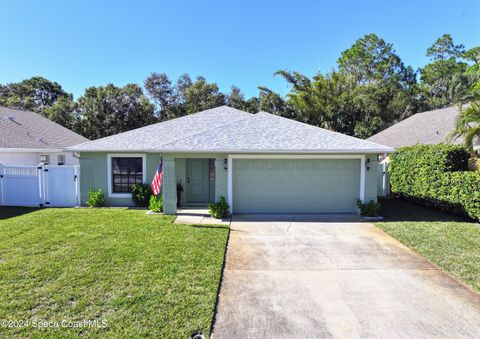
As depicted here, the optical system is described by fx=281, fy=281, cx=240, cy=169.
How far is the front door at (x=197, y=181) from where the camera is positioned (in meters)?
11.9

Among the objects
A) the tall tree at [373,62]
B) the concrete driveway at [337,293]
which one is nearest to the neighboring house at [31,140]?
the concrete driveway at [337,293]

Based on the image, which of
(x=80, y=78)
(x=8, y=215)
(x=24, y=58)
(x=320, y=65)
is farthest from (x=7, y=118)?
(x=320, y=65)

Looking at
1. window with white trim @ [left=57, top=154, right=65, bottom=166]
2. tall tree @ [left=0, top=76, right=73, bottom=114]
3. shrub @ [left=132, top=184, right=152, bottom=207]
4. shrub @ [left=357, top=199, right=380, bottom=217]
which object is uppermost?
tall tree @ [left=0, top=76, right=73, bottom=114]

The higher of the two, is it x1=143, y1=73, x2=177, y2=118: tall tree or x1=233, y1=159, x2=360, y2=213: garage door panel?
x1=143, y1=73, x2=177, y2=118: tall tree

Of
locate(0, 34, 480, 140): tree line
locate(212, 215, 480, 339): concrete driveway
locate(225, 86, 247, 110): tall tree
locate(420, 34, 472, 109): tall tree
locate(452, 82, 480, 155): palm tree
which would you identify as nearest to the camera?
locate(212, 215, 480, 339): concrete driveway

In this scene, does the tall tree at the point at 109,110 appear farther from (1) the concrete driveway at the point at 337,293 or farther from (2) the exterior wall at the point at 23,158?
(1) the concrete driveway at the point at 337,293

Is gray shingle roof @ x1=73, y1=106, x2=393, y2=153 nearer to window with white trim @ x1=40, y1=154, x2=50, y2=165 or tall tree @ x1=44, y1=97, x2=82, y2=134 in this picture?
window with white trim @ x1=40, y1=154, x2=50, y2=165

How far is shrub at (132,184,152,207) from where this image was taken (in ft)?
37.1

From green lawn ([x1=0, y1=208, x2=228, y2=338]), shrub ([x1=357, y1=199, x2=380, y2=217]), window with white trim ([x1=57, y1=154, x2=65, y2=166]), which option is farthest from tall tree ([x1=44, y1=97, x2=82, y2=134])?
shrub ([x1=357, y1=199, x2=380, y2=217])

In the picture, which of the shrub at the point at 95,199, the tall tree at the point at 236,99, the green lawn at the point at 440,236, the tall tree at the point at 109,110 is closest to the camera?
the green lawn at the point at 440,236

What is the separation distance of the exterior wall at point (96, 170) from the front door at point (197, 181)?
4.72 feet

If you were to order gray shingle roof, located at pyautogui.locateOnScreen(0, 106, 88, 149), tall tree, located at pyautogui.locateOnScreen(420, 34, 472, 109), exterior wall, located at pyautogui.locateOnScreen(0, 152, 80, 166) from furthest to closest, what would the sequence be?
1. tall tree, located at pyautogui.locateOnScreen(420, 34, 472, 109)
2. gray shingle roof, located at pyautogui.locateOnScreen(0, 106, 88, 149)
3. exterior wall, located at pyautogui.locateOnScreen(0, 152, 80, 166)

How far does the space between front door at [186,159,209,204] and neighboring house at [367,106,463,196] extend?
8.96m

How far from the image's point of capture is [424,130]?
15.8 m
